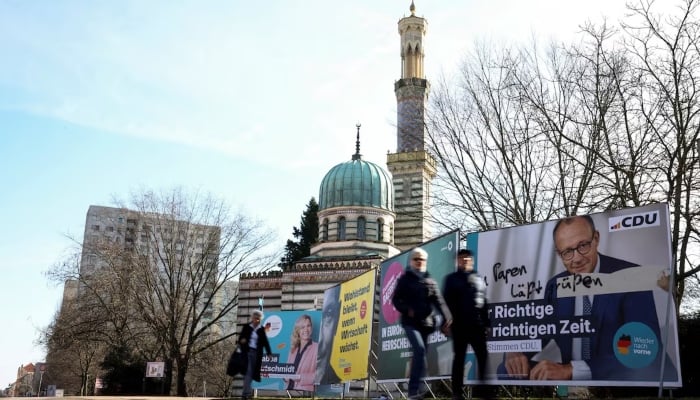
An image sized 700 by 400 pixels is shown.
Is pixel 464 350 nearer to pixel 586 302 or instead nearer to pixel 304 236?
pixel 586 302

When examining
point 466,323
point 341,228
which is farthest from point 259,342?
point 341,228

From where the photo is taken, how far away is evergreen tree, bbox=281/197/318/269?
64.9m

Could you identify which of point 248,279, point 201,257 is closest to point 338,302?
point 201,257

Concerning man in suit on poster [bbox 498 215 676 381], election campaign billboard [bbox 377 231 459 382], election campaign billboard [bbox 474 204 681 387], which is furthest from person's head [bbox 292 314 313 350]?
man in suit on poster [bbox 498 215 676 381]

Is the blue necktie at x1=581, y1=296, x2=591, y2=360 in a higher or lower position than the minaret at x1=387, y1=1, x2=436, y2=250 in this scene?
lower

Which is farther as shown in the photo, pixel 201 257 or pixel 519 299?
pixel 201 257

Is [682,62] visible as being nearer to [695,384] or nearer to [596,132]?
[596,132]

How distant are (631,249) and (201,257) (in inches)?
1145

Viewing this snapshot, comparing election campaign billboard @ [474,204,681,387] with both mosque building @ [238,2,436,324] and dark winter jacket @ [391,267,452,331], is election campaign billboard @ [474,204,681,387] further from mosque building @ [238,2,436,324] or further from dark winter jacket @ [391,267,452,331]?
mosque building @ [238,2,436,324]

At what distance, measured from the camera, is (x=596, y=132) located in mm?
21656

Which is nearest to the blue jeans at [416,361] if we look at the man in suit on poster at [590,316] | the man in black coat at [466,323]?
the man in black coat at [466,323]

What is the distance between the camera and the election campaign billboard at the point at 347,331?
61.7ft

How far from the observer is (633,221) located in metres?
12.6

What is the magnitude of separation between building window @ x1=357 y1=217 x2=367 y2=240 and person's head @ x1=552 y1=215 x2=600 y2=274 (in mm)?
32398
